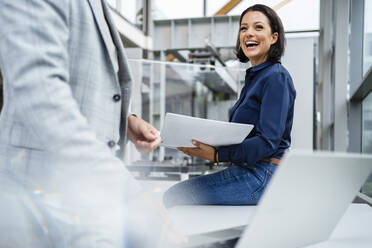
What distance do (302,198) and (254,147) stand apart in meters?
0.61

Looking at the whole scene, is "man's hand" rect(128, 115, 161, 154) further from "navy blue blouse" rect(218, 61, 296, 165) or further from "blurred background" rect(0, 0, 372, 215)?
"navy blue blouse" rect(218, 61, 296, 165)

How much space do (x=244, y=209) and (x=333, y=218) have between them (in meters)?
0.52

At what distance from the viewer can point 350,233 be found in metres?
0.89

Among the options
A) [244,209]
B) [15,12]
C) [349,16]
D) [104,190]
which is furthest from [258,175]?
[349,16]

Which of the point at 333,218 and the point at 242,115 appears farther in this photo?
the point at 242,115

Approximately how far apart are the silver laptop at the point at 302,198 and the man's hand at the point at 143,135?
221mm

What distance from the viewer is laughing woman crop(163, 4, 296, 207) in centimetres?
116

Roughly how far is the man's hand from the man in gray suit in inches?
7.4

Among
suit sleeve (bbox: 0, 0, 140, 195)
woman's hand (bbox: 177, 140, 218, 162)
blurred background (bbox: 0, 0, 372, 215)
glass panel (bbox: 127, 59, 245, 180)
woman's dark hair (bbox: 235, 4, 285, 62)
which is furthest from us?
glass panel (bbox: 127, 59, 245, 180)

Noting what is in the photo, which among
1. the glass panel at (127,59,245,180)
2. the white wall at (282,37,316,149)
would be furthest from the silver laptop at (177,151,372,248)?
the white wall at (282,37,316,149)

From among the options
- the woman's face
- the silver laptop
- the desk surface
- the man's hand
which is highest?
the woman's face

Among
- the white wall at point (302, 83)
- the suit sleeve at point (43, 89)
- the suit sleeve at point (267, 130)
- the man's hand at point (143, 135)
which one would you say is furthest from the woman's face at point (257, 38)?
the white wall at point (302, 83)

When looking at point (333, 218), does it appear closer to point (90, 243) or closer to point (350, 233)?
point (350, 233)

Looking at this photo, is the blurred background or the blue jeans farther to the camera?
the blurred background
